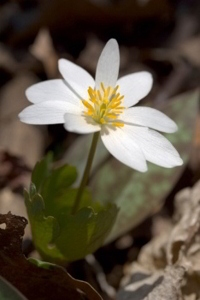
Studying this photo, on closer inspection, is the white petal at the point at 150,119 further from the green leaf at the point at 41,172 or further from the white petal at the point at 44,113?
the green leaf at the point at 41,172

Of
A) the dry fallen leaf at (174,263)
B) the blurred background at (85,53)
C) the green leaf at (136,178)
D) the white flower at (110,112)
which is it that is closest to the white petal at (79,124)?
the white flower at (110,112)

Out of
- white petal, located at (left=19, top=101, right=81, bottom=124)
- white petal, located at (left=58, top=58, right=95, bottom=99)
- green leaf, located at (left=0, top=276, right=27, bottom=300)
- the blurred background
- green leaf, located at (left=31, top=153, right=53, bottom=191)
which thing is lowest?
the blurred background

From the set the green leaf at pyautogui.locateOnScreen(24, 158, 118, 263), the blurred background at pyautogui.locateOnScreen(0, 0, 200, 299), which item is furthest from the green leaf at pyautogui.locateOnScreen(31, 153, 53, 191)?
the blurred background at pyautogui.locateOnScreen(0, 0, 200, 299)

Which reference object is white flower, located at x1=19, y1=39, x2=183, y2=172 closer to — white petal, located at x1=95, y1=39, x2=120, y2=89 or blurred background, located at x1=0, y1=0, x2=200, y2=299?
white petal, located at x1=95, y1=39, x2=120, y2=89

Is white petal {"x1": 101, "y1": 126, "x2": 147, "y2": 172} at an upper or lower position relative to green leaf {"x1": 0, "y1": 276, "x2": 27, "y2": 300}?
upper

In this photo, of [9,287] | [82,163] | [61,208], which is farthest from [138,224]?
[9,287]

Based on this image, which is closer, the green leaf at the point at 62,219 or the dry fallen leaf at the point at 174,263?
the green leaf at the point at 62,219

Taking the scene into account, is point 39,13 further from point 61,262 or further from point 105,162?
point 61,262
